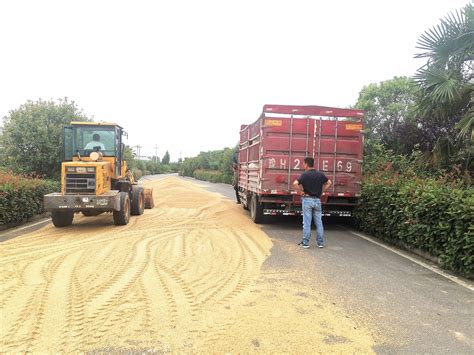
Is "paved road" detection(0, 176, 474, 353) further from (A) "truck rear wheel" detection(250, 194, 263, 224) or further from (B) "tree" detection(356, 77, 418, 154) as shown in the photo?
(B) "tree" detection(356, 77, 418, 154)

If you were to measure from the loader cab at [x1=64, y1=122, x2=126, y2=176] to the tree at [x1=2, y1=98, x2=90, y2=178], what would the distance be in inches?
287

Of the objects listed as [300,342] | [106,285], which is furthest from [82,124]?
[300,342]

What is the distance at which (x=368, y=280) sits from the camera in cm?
573

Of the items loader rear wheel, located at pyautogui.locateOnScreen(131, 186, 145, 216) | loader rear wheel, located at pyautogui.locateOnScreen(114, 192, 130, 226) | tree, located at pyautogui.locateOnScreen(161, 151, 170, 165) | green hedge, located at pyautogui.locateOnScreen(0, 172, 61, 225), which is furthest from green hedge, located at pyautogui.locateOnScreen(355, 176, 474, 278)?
tree, located at pyautogui.locateOnScreen(161, 151, 170, 165)

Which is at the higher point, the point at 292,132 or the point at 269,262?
the point at 292,132

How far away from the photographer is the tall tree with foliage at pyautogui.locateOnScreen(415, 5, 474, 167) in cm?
874

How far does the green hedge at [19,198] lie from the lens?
10117mm

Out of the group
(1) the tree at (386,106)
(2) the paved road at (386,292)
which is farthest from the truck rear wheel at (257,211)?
(1) the tree at (386,106)

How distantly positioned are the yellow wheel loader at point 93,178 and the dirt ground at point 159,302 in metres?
1.83

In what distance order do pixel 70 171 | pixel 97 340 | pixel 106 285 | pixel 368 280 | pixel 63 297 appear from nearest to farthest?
pixel 97 340
pixel 63 297
pixel 106 285
pixel 368 280
pixel 70 171

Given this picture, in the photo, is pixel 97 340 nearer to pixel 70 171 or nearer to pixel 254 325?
pixel 254 325

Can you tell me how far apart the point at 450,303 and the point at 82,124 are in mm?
9836

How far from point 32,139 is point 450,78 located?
16.5 metres

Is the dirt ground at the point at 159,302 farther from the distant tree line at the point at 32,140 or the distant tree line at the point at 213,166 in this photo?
the distant tree line at the point at 213,166
